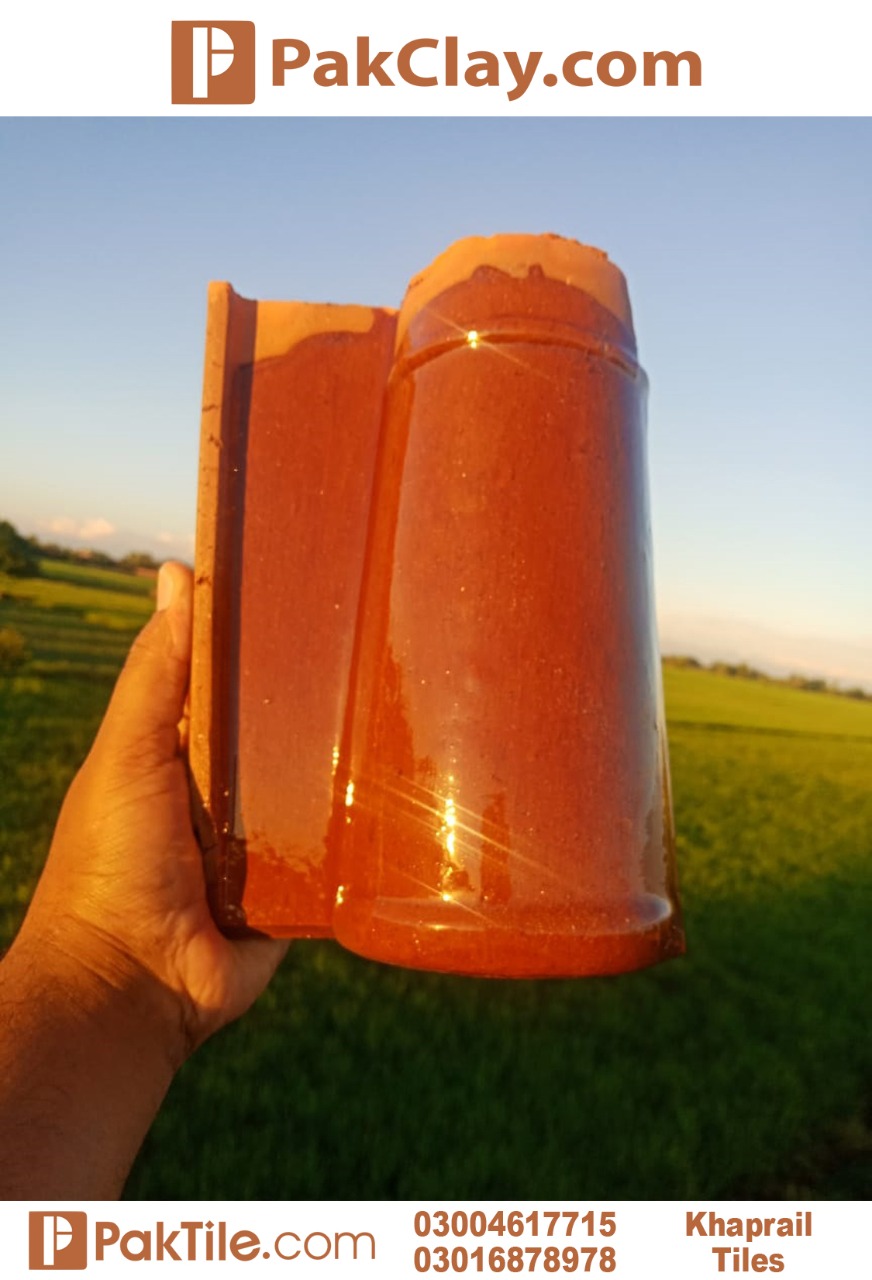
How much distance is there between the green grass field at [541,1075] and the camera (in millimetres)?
3098

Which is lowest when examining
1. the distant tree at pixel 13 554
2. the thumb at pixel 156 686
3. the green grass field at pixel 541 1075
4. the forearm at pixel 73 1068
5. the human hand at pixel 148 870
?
the green grass field at pixel 541 1075

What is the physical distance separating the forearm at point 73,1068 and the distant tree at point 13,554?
14.2 m

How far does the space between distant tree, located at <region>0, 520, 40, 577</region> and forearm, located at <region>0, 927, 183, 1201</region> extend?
14206 mm

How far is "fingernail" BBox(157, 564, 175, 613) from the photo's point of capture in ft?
5.29

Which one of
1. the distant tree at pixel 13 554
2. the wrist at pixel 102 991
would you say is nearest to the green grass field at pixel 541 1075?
the wrist at pixel 102 991

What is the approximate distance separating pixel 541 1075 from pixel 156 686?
307cm

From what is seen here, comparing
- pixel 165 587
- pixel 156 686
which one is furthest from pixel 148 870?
pixel 165 587

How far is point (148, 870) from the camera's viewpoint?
1.56m

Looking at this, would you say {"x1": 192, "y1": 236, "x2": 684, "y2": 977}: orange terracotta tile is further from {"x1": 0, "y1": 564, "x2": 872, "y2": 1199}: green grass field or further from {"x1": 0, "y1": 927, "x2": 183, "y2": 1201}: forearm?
{"x1": 0, "y1": 564, "x2": 872, "y2": 1199}: green grass field

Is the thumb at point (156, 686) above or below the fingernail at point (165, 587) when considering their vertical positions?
below

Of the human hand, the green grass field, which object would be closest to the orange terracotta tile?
the human hand

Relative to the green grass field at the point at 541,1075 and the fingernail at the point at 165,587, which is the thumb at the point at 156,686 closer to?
the fingernail at the point at 165,587

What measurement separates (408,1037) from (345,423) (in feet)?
11.3

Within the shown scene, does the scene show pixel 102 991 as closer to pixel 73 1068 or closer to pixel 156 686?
pixel 73 1068
